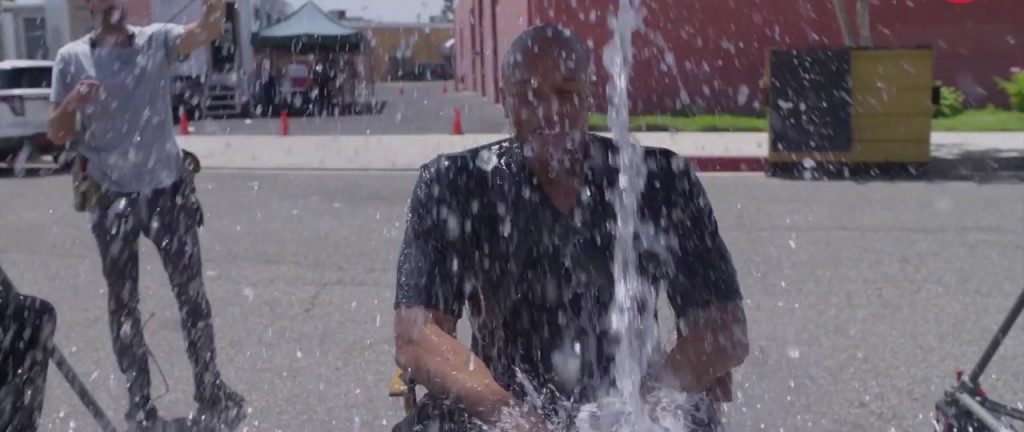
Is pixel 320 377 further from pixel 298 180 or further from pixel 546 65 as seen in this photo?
pixel 298 180

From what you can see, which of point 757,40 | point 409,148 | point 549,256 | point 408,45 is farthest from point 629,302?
point 408,45

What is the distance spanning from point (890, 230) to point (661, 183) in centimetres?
635

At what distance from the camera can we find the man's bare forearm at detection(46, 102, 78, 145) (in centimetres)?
377

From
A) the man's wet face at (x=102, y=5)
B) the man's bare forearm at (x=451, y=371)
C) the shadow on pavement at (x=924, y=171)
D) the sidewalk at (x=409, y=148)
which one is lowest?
the sidewalk at (x=409, y=148)

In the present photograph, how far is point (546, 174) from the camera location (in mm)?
2447

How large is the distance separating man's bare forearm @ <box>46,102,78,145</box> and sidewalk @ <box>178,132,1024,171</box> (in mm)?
8985

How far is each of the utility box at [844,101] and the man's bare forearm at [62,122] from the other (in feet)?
29.9

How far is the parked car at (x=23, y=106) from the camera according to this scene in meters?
13.0

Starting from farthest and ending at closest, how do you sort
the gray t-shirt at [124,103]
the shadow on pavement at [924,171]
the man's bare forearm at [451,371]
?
the shadow on pavement at [924,171] → the gray t-shirt at [124,103] → the man's bare forearm at [451,371]

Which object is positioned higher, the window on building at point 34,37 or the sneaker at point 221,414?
the window on building at point 34,37

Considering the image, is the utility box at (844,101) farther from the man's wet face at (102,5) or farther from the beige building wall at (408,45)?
the beige building wall at (408,45)

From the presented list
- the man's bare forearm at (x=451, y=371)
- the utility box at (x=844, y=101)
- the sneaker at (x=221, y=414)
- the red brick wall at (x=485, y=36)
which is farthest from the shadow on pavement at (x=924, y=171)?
the man's bare forearm at (x=451, y=371)

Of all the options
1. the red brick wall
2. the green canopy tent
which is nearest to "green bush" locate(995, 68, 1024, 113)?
the red brick wall

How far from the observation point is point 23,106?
13.1 metres
